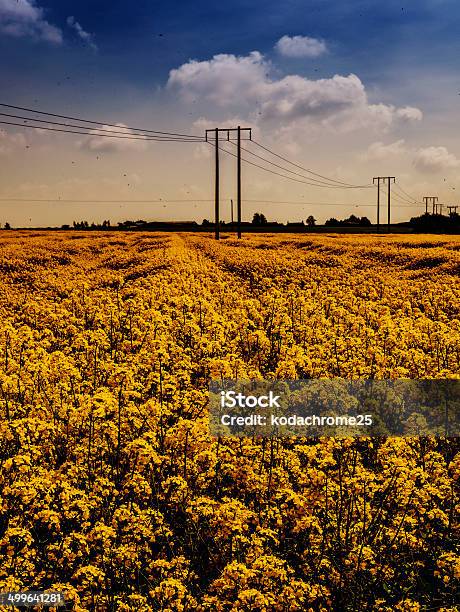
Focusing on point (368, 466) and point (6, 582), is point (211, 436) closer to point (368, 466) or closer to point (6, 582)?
point (368, 466)

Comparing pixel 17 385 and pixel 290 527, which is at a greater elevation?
pixel 17 385

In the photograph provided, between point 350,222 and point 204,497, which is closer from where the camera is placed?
point 204,497

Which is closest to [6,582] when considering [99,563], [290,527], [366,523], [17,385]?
[99,563]

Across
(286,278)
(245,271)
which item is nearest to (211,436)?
(286,278)

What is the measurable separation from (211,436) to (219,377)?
2302mm

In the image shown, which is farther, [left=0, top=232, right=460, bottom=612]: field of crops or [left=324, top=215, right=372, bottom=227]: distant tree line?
[left=324, top=215, right=372, bottom=227]: distant tree line

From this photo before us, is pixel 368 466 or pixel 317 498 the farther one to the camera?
pixel 368 466

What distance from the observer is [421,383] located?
9.41 meters

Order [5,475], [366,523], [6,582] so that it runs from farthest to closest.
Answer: [5,475], [366,523], [6,582]

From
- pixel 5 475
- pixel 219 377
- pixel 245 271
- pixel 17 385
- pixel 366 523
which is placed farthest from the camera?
pixel 245 271

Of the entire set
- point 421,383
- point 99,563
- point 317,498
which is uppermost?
point 421,383

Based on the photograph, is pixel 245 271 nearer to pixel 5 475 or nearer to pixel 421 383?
pixel 421 383

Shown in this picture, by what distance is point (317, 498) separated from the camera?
20.5 feet

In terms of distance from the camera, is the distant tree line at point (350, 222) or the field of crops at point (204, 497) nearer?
the field of crops at point (204, 497)
